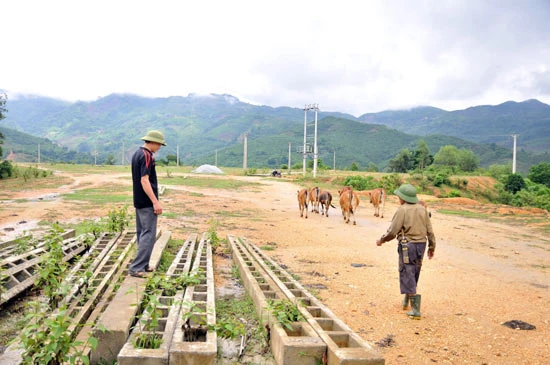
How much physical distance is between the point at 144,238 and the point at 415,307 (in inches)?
141

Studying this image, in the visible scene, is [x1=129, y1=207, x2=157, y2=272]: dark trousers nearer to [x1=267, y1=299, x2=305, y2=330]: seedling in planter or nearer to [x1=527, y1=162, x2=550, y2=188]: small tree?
[x1=267, y1=299, x2=305, y2=330]: seedling in planter

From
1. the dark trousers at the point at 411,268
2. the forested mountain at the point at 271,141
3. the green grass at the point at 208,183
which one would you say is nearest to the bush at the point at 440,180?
the forested mountain at the point at 271,141

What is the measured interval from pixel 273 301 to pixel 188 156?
136025 millimetres

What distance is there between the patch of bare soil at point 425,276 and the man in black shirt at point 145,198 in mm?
1306

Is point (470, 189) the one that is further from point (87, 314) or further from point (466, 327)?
point (87, 314)

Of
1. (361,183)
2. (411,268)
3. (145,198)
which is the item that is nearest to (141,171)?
(145,198)

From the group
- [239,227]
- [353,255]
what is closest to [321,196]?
[239,227]

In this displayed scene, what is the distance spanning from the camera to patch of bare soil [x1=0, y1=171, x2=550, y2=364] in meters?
4.44

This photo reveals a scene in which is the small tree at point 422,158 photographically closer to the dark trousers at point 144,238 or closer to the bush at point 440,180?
the bush at point 440,180

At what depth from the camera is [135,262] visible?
5238 mm

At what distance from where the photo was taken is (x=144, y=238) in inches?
210

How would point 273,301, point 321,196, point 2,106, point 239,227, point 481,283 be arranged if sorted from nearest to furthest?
point 273,301 → point 481,283 → point 239,227 → point 321,196 → point 2,106

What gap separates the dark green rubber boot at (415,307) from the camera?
16.9 ft

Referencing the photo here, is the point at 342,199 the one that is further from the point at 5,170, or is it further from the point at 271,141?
the point at 271,141
